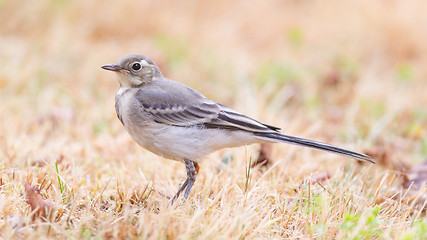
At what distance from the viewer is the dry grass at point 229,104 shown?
3518mm

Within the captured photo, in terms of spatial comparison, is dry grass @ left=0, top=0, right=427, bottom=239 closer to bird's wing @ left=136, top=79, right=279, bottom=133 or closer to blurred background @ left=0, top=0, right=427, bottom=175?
blurred background @ left=0, top=0, right=427, bottom=175

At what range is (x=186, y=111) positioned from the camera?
4266 millimetres

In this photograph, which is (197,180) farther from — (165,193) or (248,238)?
(248,238)

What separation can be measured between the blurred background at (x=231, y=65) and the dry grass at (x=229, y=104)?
3cm

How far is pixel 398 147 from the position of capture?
21.4 feet

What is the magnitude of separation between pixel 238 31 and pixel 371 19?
2478 mm

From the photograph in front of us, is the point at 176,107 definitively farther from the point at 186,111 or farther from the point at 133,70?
the point at 133,70

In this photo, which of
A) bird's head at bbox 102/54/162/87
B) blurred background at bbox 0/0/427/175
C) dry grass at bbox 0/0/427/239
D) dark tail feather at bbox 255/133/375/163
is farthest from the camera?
blurred background at bbox 0/0/427/175

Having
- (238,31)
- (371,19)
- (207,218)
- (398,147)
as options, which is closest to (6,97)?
(207,218)

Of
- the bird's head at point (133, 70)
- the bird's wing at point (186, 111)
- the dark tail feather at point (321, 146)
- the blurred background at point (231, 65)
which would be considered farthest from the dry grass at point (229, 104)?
the bird's head at point (133, 70)

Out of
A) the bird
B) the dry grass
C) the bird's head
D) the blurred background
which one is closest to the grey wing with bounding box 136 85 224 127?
the bird

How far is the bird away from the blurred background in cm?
108

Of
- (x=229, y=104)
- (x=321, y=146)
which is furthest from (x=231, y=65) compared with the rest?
(x=321, y=146)

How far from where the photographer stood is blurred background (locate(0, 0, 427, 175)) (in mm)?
6199
